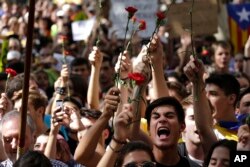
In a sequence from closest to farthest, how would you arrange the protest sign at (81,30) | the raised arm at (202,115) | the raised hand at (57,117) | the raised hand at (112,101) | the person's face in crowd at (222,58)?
the raised hand at (112,101)
the raised arm at (202,115)
the raised hand at (57,117)
the person's face in crowd at (222,58)
the protest sign at (81,30)

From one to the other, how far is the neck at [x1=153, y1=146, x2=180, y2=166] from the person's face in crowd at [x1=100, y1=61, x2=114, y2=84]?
20.3 ft

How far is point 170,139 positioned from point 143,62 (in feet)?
3.59

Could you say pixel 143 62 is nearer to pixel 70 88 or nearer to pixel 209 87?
pixel 209 87

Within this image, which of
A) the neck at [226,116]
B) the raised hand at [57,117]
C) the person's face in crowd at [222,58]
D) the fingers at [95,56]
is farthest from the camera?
the person's face in crowd at [222,58]

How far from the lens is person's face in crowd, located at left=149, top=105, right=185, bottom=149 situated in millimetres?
8953

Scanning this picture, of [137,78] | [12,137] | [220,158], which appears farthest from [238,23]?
[220,158]

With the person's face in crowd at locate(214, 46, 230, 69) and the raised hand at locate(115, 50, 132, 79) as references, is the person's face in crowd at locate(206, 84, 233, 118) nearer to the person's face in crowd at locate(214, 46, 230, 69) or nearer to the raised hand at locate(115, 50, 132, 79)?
the raised hand at locate(115, 50, 132, 79)

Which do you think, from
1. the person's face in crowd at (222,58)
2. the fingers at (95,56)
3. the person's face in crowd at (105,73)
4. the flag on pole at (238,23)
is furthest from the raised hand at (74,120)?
the flag on pole at (238,23)

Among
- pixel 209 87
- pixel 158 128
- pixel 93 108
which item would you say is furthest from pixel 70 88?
pixel 158 128

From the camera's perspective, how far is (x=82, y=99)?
1305cm

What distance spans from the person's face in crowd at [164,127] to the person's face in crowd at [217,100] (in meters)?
1.45

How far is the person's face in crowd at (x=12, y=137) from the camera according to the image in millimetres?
8922

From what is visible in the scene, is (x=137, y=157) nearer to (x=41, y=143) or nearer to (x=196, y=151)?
(x=196, y=151)

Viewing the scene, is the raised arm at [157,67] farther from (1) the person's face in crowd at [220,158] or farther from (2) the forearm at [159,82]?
(1) the person's face in crowd at [220,158]
